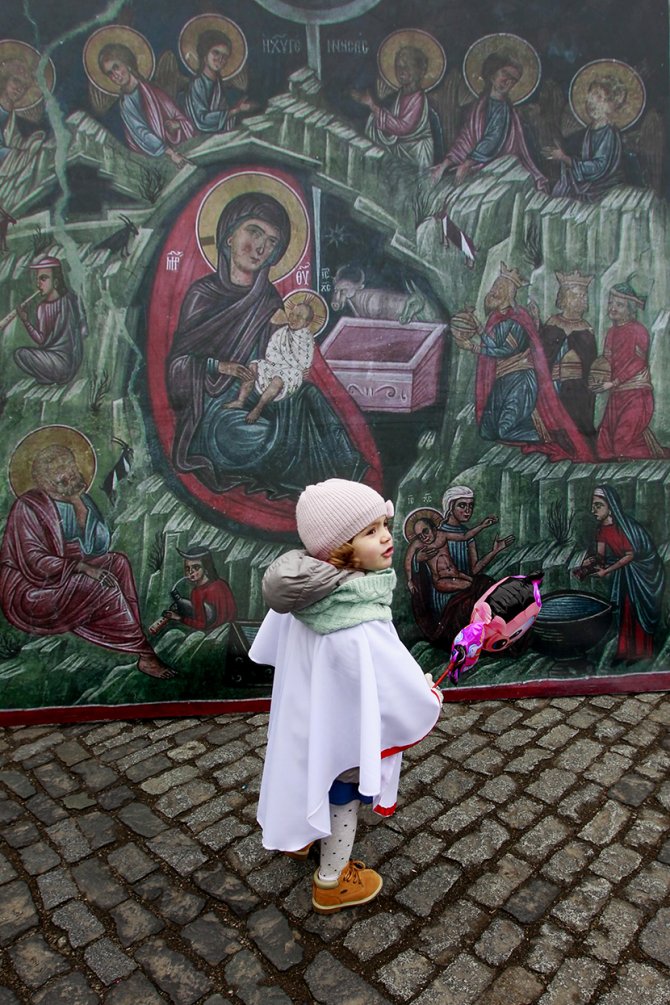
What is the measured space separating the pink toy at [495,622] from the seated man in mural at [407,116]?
288 centimetres

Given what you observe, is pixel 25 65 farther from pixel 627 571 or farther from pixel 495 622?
pixel 627 571

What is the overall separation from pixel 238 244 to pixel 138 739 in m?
3.09

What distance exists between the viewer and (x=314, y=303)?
4.42m

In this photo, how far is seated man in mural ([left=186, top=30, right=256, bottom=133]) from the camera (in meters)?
4.16

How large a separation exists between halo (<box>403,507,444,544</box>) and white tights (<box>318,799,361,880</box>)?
6.81 feet

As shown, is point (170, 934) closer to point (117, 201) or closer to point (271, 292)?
point (271, 292)

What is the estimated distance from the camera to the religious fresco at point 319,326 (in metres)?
4.19

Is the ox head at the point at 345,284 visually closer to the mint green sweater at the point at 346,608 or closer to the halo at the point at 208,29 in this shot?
the halo at the point at 208,29

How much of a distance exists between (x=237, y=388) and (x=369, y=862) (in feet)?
9.08

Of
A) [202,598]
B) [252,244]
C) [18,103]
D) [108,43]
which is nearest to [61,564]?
[202,598]

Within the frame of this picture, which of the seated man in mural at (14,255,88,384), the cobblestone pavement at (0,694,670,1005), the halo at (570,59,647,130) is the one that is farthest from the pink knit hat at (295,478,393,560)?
the halo at (570,59,647,130)

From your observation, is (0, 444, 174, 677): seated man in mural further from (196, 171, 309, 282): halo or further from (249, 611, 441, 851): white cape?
(249, 611, 441, 851): white cape

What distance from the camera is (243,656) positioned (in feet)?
14.9

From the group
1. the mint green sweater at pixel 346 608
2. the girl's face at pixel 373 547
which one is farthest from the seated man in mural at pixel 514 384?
the mint green sweater at pixel 346 608
